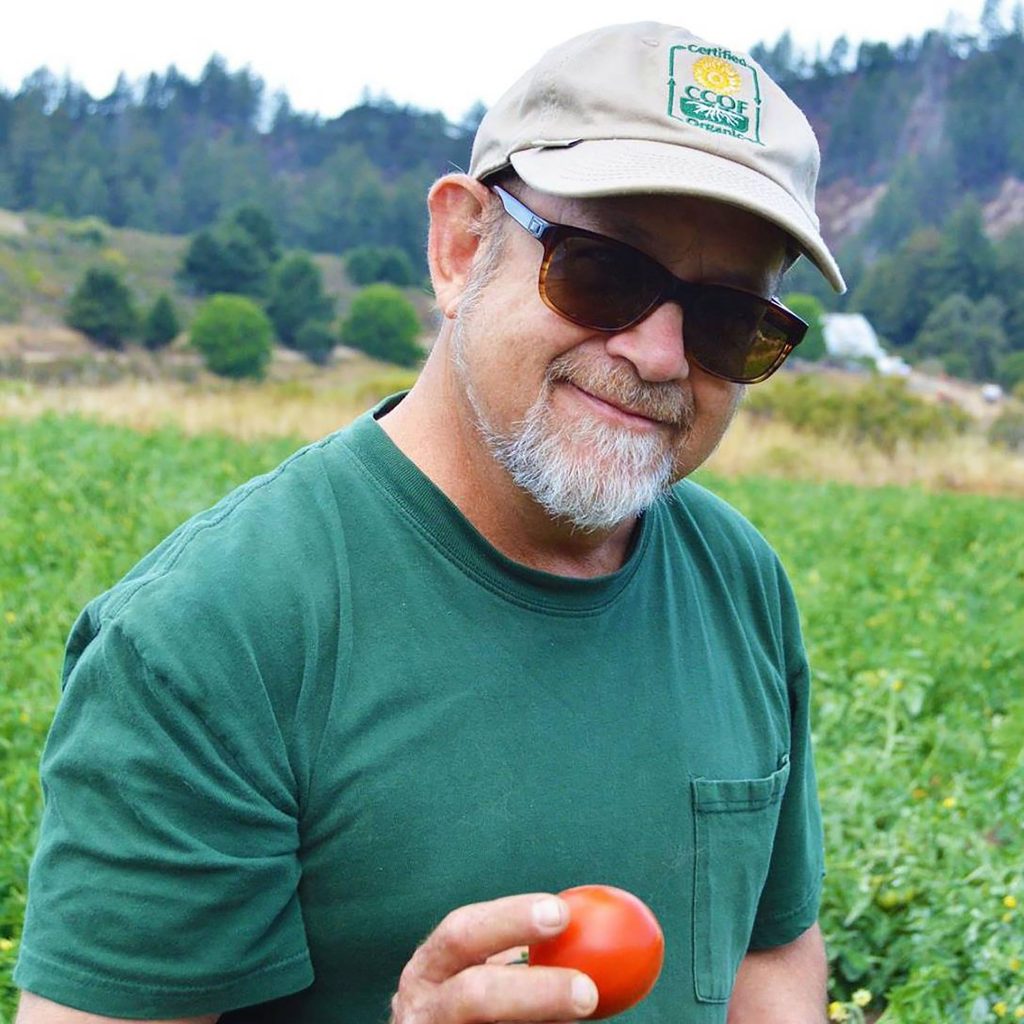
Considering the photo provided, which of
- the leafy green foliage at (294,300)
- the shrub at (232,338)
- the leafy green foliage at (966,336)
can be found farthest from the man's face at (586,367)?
the leafy green foliage at (294,300)

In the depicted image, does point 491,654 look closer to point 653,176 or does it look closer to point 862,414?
point 653,176

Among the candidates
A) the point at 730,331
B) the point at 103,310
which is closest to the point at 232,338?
the point at 103,310

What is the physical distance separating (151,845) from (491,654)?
460 millimetres

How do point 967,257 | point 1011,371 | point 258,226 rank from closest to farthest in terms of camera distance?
point 1011,371 < point 967,257 < point 258,226

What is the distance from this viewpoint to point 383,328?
195ft

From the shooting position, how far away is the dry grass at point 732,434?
58.9 ft

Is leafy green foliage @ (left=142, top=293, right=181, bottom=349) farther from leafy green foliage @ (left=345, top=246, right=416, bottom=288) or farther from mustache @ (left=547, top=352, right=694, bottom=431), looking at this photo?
mustache @ (left=547, top=352, right=694, bottom=431)

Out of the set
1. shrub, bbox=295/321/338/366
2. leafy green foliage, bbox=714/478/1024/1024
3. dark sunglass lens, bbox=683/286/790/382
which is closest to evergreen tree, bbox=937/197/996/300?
shrub, bbox=295/321/338/366

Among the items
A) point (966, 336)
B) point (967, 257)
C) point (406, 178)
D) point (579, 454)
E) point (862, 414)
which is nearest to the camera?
point (579, 454)

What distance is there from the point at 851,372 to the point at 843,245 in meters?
38.7

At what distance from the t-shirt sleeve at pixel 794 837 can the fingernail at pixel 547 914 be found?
0.86 metres

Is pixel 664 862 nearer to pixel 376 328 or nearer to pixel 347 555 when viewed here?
pixel 347 555

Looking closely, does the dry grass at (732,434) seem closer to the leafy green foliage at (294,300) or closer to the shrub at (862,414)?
the shrub at (862,414)

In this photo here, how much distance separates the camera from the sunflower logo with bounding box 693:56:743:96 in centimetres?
173
